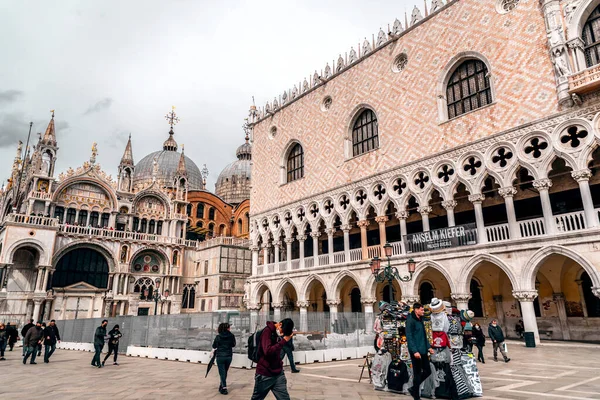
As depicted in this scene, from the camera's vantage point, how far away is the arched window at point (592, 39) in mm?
14198

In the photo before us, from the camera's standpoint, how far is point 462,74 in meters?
17.7

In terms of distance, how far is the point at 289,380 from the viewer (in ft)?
27.5

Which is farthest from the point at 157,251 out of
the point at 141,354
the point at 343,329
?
the point at 343,329

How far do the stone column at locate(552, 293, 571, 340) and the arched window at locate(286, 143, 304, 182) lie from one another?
1460cm

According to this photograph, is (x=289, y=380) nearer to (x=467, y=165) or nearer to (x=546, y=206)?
(x=546, y=206)

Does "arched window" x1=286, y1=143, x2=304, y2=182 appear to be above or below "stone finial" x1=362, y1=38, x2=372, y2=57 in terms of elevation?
below

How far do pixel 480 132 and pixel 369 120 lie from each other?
6534mm

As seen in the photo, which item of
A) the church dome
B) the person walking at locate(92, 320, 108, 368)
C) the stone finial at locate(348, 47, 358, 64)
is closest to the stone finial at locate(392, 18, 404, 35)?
the stone finial at locate(348, 47, 358, 64)

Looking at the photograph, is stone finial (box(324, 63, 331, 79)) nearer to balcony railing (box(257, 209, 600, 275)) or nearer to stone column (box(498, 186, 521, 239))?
balcony railing (box(257, 209, 600, 275))

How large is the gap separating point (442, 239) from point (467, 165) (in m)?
3.23

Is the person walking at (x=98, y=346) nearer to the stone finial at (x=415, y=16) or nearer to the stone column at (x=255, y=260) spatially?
the stone column at (x=255, y=260)

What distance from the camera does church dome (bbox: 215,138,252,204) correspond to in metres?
50.8

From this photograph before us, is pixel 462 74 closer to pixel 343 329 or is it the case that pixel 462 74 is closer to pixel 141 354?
pixel 343 329

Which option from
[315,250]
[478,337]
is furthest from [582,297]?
[315,250]
